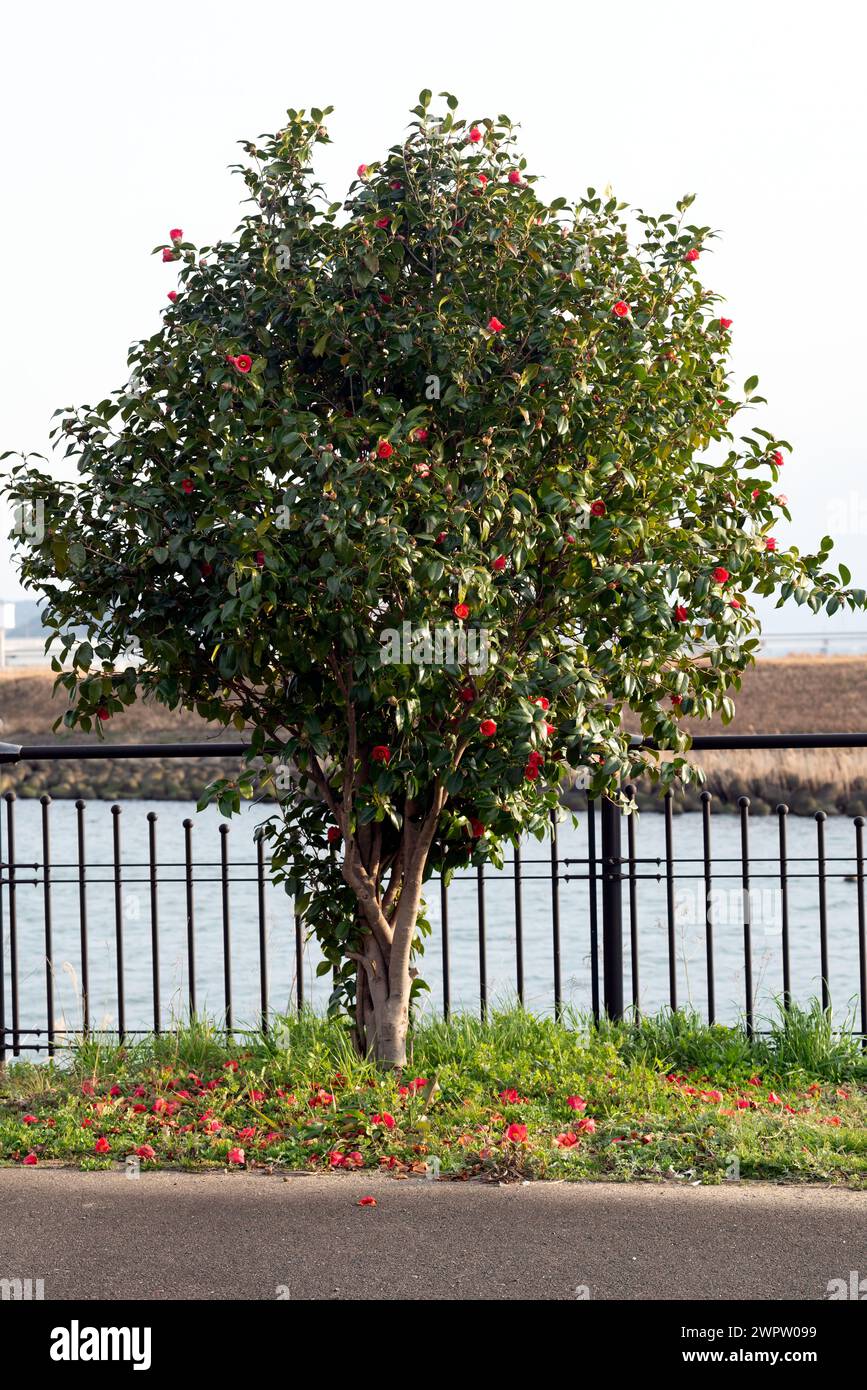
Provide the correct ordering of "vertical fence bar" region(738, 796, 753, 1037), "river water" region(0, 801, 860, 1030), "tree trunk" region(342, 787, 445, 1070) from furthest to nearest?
"river water" region(0, 801, 860, 1030) < "vertical fence bar" region(738, 796, 753, 1037) < "tree trunk" region(342, 787, 445, 1070)

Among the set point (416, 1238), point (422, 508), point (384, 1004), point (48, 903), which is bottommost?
point (416, 1238)

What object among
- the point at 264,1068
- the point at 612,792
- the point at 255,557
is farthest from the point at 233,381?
the point at 264,1068

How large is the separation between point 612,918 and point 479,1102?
4.27 ft

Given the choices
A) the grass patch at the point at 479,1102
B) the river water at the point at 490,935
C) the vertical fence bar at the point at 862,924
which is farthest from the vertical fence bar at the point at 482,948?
the river water at the point at 490,935

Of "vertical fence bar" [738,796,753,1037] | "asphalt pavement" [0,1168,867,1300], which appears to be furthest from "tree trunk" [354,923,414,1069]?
"vertical fence bar" [738,796,753,1037]

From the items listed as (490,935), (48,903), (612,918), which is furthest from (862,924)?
(490,935)

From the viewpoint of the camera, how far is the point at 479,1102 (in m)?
5.21

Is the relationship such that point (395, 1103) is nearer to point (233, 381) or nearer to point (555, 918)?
point (555, 918)

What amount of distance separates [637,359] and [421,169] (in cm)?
107

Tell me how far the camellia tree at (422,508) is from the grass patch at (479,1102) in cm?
43

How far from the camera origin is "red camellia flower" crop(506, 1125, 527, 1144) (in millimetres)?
4770

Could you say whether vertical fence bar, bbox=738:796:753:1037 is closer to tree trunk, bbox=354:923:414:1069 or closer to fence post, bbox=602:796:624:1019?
fence post, bbox=602:796:624:1019

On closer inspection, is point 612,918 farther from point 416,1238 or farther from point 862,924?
point 416,1238

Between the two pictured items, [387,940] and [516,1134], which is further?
[387,940]
